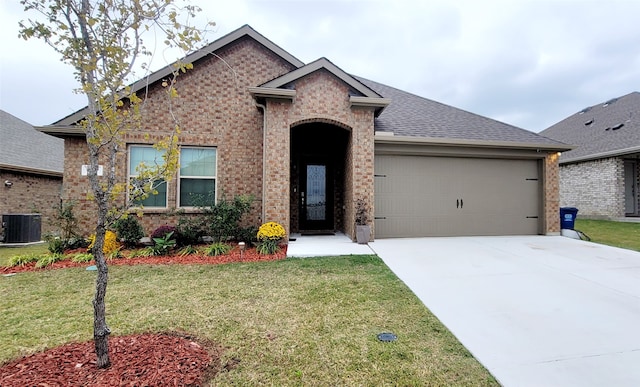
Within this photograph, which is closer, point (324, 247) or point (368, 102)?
point (324, 247)

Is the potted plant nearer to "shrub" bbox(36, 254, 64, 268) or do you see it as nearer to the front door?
"shrub" bbox(36, 254, 64, 268)

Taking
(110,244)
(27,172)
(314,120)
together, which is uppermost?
(314,120)

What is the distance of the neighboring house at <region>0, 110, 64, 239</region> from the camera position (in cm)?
967

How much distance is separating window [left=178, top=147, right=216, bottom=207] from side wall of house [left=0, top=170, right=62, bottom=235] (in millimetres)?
4947

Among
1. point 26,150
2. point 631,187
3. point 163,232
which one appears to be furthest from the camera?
point 631,187

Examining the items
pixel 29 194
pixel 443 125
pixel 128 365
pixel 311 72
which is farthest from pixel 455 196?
pixel 29 194

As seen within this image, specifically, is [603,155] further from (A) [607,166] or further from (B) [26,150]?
(B) [26,150]

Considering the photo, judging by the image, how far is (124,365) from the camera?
225 centimetres

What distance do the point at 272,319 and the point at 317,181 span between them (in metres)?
6.47

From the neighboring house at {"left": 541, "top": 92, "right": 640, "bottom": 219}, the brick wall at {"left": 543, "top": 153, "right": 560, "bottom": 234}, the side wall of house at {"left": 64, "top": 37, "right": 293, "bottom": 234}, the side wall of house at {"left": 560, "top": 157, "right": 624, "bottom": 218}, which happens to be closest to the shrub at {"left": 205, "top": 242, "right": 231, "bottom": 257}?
the side wall of house at {"left": 64, "top": 37, "right": 293, "bottom": 234}

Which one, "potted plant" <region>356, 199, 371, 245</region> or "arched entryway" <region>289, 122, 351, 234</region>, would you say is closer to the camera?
"potted plant" <region>356, 199, 371, 245</region>

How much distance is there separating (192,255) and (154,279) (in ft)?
5.34

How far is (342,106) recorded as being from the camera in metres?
7.31

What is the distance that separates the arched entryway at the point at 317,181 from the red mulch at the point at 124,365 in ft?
21.7
